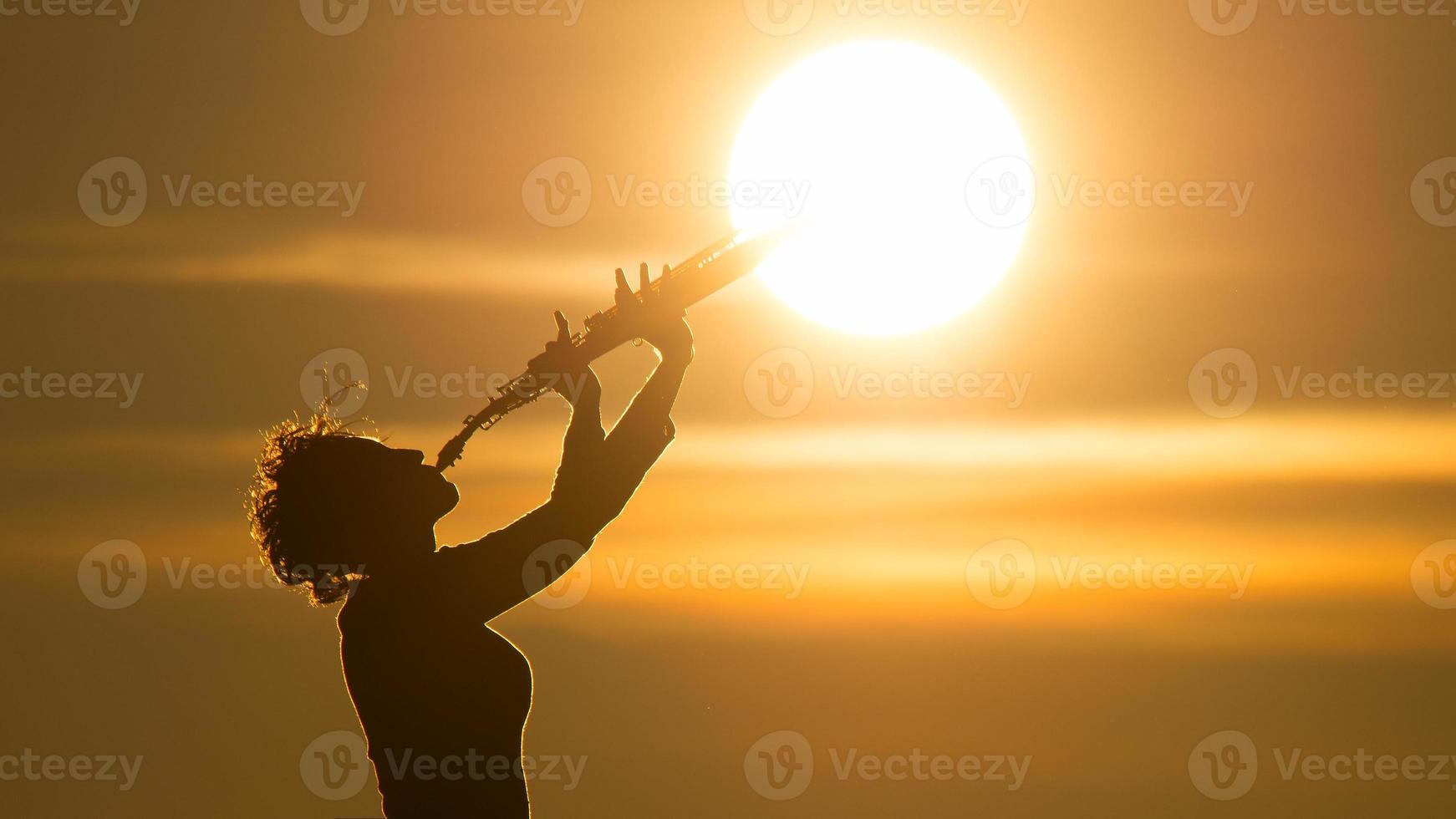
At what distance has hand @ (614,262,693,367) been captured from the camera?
469cm

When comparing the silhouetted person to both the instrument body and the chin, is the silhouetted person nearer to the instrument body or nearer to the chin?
the chin

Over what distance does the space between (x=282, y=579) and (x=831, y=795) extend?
2230 inches

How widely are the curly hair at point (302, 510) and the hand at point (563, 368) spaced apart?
0.72m

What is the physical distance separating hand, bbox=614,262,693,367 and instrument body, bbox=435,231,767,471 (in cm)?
5

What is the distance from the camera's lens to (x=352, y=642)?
4109 mm

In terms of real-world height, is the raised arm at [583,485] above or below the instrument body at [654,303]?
below

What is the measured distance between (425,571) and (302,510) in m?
0.47

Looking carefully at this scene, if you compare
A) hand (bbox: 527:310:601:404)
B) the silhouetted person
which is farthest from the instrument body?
the silhouetted person

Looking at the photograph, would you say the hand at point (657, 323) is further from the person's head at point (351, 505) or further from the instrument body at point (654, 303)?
the person's head at point (351, 505)

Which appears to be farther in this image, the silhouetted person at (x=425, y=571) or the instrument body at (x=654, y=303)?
the instrument body at (x=654, y=303)

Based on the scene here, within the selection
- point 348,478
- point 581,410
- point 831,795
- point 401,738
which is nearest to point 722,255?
point 581,410

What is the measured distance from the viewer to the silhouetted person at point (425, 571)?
154 inches

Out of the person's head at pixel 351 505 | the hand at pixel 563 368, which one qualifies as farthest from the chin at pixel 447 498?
the hand at pixel 563 368

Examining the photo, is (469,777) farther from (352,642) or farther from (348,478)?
(348,478)
